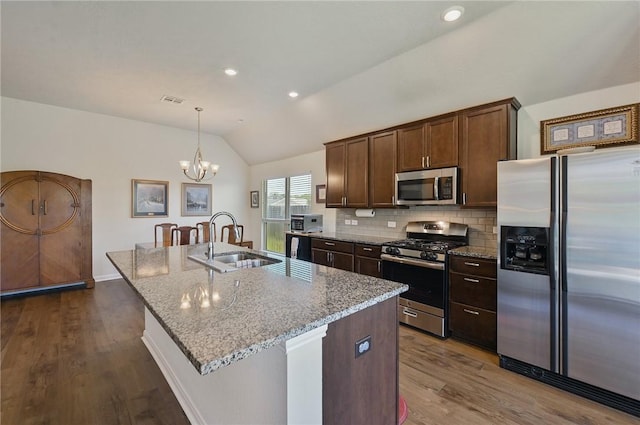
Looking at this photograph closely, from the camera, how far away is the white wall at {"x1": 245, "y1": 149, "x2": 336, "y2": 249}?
5141mm

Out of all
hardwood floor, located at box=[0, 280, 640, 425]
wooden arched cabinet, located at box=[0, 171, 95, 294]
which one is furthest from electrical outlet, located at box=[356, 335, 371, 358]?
wooden arched cabinet, located at box=[0, 171, 95, 294]

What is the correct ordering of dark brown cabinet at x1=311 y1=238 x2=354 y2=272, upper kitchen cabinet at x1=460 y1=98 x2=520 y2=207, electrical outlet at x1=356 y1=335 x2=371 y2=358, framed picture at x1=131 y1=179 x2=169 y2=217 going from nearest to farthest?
electrical outlet at x1=356 y1=335 x2=371 y2=358
upper kitchen cabinet at x1=460 y1=98 x2=520 y2=207
dark brown cabinet at x1=311 y1=238 x2=354 y2=272
framed picture at x1=131 y1=179 x2=169 y2=217

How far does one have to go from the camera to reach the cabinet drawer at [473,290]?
102 inches

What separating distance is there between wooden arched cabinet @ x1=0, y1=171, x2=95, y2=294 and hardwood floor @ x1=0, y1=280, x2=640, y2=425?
48.8 inches

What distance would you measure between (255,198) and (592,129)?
19.5ft

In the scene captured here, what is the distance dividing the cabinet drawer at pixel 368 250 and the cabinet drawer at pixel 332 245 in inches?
5.3

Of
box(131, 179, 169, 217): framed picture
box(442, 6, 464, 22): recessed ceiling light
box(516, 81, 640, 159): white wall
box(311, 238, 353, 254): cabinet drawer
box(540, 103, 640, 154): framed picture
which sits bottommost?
box(311, 238, 353, 254): cabinet drawer

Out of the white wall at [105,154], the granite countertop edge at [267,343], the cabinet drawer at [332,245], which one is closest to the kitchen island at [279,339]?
the granite countertop edge at [267,343]

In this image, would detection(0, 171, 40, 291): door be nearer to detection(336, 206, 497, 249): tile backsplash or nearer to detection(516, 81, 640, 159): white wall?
detection(336, 206, 497, 249): tile backsplash

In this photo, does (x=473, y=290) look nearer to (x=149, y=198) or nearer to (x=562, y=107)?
(x=562, y=107)

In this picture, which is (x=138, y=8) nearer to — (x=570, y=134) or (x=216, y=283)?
(x=216, y=283)

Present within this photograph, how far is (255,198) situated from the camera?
22.8 feet

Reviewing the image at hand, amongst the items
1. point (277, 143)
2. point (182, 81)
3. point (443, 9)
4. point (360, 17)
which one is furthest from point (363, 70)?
point (277, 143)

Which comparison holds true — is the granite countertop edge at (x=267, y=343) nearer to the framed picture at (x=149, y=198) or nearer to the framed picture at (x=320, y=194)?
the framed picture at (x=320, y=194)
